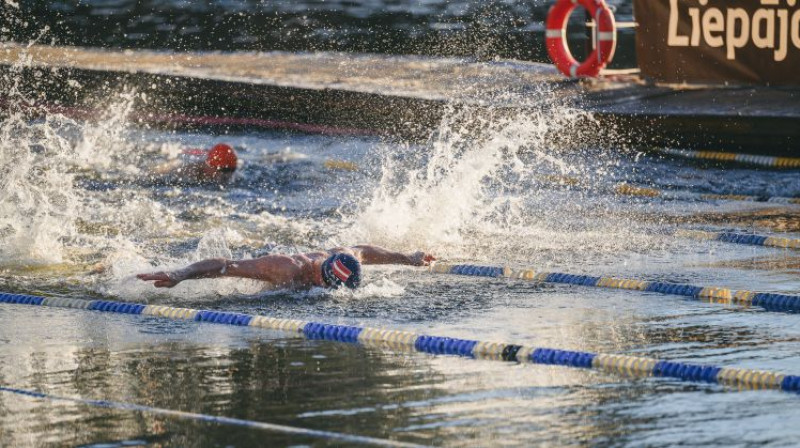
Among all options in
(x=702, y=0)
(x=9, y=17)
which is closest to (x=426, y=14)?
(x=9, y=17)

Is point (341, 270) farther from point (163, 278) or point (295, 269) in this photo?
point (163, 278)

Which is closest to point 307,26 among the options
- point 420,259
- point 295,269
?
point 420,259

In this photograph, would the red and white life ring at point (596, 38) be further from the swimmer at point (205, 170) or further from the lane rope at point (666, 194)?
the swimmer at point (205, 170)

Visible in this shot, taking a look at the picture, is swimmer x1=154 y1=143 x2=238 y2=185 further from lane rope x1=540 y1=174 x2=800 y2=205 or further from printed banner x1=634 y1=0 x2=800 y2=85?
printed banner x1=634 y1=0 x2=800 y2=85

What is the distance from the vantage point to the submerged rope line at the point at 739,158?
1355 centimetres

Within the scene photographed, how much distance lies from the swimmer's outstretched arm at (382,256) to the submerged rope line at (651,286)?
0.42 m

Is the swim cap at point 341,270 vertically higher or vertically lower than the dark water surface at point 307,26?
lower

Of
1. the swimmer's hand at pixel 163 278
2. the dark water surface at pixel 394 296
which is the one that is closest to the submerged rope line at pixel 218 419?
the dark water surface at pixel 394 296

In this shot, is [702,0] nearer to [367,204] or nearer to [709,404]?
[367,204]

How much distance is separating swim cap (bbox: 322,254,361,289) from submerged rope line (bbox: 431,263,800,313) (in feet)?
3.73

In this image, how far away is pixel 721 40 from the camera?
14711 mm

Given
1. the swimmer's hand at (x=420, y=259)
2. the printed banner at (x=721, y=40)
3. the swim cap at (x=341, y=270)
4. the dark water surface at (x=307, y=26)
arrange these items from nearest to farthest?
the swim cap at (x=341, y=270) → the swimmer's hand at (x=420, y=259) → the printed banner at (x=721, y=40) → the dark water surface at (x=307, y=26)

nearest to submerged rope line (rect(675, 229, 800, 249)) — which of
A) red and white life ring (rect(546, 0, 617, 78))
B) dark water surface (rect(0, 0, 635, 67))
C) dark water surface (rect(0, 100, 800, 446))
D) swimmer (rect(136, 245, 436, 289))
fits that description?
dark water surface (rect(0, 100, 800, 446))

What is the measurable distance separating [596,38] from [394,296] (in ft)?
28.8
